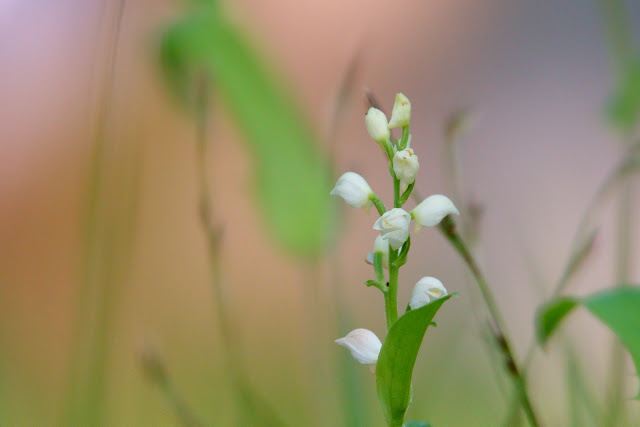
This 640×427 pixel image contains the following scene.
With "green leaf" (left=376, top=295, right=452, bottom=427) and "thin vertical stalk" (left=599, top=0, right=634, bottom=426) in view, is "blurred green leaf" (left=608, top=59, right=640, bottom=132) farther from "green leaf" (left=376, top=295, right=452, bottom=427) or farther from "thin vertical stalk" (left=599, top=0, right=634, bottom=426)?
"green leaf" (left=376, top=295, right=452, bottom=427)

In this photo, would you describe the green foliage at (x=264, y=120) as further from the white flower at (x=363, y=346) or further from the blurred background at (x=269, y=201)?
the white flower at (x=363, y=346)

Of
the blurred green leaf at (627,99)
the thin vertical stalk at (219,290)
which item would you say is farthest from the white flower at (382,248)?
the blurred green leaf at (627,99)

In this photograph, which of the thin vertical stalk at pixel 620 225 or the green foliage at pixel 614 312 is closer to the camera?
the green foliage at pixel 614 312

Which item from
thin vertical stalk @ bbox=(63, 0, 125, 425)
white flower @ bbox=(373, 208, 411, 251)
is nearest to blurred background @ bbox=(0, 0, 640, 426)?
thin vertical stalk @ bbox=(63, 0, 125, 425)

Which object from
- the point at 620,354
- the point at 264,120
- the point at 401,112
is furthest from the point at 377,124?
the point at 620,354

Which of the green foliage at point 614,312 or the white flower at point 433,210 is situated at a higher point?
the white flower at point 433,210

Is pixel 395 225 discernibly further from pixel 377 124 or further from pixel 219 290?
pixel 219 290
